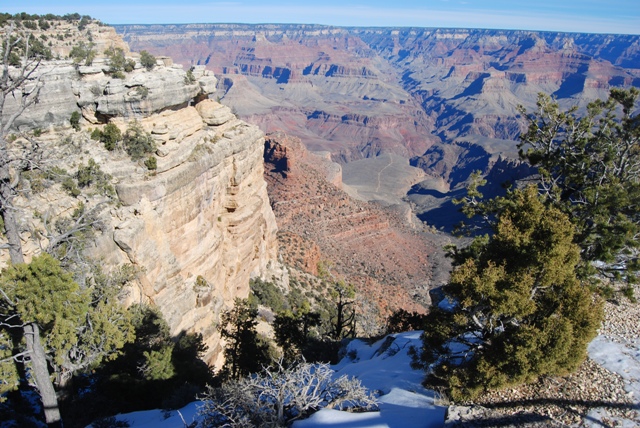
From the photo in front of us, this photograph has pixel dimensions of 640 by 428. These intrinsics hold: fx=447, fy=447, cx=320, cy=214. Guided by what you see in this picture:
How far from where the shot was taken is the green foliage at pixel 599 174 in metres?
16.0

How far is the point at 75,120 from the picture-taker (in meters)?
22.0

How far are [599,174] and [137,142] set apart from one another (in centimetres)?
2123

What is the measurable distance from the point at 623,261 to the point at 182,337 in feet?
66.0

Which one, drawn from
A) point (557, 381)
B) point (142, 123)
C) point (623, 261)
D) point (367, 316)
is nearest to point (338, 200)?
point (367, 316)

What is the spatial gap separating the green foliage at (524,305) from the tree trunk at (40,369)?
34.8 ft

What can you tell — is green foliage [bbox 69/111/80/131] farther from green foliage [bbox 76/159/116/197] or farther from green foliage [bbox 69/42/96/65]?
green foliage [bbox 69/42/96/65]

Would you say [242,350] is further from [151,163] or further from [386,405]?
[386,405]

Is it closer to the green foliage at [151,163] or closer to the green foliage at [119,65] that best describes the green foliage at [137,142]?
the green foliage at [151,163]

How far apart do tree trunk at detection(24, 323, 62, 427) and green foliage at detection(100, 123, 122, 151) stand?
1251cm

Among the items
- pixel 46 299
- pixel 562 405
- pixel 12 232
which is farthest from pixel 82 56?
pixel 562 405

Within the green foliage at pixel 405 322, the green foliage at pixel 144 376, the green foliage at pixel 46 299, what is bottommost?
A: the green foliage at pixel 405 322

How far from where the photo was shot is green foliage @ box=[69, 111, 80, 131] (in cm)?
2198

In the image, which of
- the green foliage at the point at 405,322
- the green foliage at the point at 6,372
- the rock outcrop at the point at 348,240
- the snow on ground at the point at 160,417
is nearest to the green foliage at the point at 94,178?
the green foliage at the point at 6,372

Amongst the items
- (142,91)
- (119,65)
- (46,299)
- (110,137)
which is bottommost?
(46,299)
